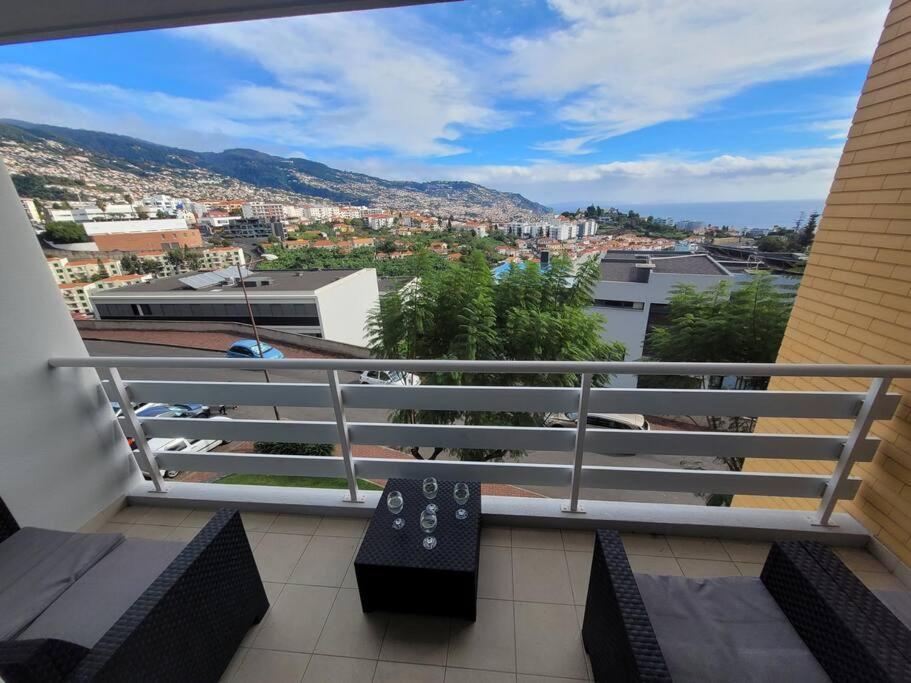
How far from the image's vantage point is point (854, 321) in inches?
78.4

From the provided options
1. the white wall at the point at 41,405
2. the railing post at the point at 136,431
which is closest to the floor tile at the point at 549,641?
the railing post at the point at 136,431

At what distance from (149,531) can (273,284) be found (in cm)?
761

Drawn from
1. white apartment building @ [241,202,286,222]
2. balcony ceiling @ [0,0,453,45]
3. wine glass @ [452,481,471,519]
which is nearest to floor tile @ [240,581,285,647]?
wine glass @ [452,481,471,519]

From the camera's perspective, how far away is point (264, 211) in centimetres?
440

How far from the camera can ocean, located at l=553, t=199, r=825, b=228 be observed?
9.70 ft

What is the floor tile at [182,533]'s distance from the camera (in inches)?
78.5

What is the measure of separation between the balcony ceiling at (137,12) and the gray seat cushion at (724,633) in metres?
2.43

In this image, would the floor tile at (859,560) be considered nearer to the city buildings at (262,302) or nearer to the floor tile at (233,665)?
the floor tile at (233,665)

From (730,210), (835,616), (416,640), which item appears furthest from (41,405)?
(730,210)

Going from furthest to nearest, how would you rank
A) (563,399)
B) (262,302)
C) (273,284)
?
(262,302) < (273,284) < (563,399)

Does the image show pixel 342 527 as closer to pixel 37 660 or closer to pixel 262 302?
pixel 37 660

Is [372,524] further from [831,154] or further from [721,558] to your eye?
[831,154]

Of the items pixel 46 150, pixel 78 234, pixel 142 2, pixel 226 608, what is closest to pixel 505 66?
pixel 142 2

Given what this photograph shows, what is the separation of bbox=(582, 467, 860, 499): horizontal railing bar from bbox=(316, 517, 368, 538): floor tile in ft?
4.13
